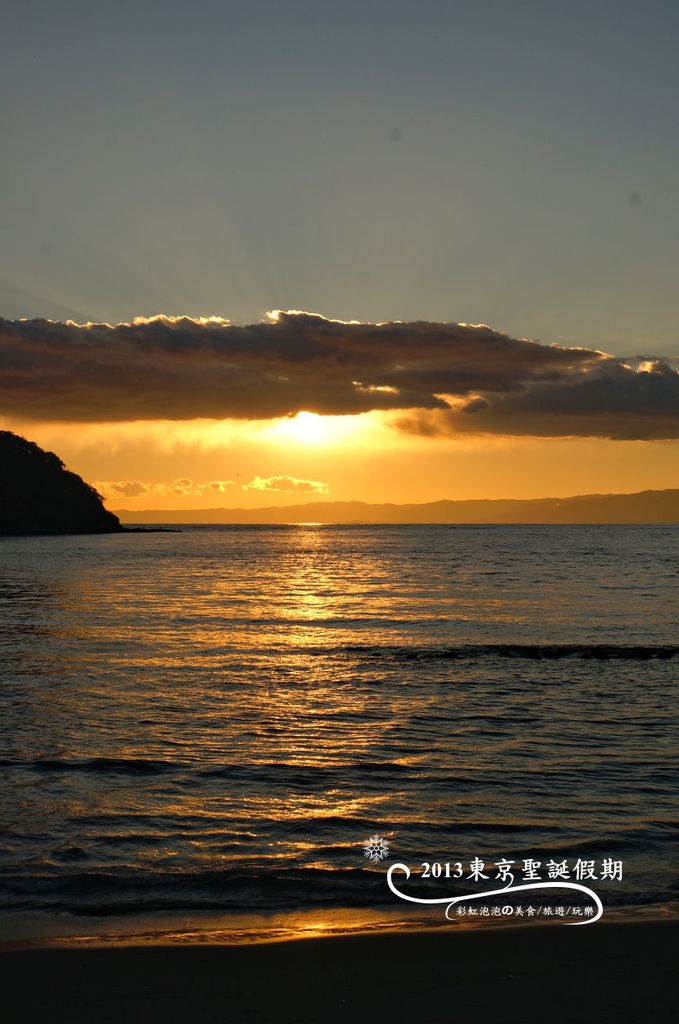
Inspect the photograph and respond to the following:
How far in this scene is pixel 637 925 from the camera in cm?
718

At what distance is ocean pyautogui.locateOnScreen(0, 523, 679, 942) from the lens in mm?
8266

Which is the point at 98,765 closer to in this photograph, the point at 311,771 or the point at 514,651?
the point at 311,771

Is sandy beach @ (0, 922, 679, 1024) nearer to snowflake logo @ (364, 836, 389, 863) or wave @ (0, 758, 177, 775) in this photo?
snowflake logo @ (364, 836, 389, 863)

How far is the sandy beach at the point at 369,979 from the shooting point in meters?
5.66

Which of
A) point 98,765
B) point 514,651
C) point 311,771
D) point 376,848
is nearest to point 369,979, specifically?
point 376,848

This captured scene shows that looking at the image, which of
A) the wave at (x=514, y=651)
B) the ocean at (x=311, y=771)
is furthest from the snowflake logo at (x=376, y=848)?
the wave at (x=514, y=651)

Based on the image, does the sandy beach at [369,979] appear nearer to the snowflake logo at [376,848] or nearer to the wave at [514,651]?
the snowflake logo at [376,848]

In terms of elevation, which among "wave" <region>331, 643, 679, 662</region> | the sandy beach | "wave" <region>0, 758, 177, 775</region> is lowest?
"wave" <region>331, 643, 679, 662</region>

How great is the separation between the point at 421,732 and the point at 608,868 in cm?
697

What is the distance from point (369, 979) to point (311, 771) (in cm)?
691

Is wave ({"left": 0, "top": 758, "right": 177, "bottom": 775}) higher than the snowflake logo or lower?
lower

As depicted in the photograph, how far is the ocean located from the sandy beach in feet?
2.14

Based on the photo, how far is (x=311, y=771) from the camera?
13008 mm

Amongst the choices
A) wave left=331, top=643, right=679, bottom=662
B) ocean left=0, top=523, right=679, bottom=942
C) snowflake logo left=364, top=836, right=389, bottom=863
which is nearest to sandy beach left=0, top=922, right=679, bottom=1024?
ocean left=0, top=523, right=679, bottom=942
